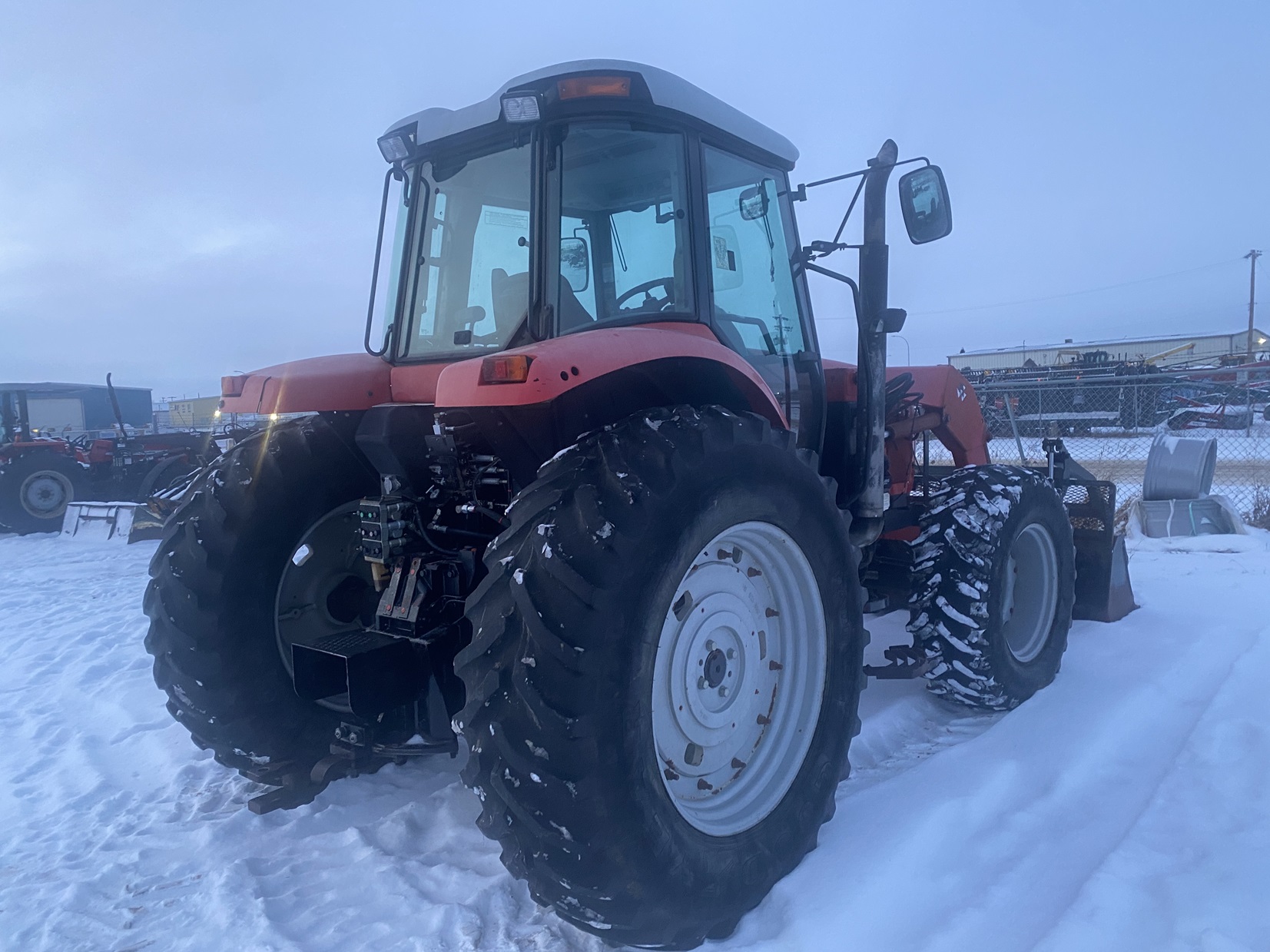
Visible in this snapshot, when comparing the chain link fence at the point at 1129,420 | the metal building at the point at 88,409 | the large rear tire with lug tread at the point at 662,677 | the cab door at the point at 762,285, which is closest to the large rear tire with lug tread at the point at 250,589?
the large rear tire with lug tread at the point at 662,677

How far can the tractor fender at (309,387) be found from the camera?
2762 millimetres

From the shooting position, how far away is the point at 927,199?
10.6 feet

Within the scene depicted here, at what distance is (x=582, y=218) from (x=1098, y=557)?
11.9 ft

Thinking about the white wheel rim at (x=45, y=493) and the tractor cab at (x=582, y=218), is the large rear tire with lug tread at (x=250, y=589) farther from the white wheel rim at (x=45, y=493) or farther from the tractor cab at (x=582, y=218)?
the white wheel rim at (x=45, y=493)

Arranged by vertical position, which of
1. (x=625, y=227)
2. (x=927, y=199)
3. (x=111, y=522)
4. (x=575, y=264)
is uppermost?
(x=927, y=199)

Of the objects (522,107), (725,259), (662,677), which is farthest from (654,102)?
(662,677)

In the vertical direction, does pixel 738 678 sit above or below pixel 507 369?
below

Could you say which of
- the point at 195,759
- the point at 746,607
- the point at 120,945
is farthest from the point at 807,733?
the point at 195,759

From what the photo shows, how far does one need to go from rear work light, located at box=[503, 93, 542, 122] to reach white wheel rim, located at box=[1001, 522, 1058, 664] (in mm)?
2983

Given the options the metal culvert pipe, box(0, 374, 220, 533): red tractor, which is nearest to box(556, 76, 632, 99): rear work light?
the metal culvert pipe

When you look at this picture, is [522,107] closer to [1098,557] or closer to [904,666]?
[904,666]

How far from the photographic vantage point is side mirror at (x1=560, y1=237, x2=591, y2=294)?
2.71 meters

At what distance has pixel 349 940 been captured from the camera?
7.02 feet

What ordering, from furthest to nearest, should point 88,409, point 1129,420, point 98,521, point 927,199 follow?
point 88,409
point 1129,420
point 98,521
point 927,199
